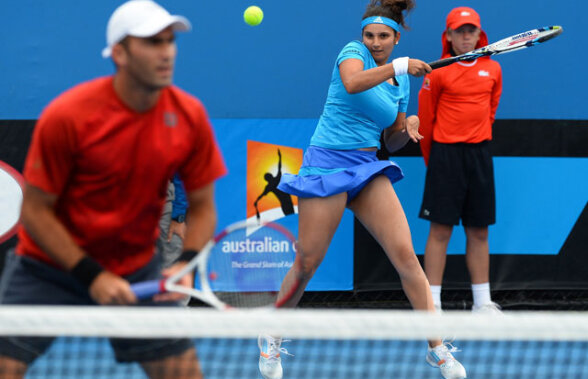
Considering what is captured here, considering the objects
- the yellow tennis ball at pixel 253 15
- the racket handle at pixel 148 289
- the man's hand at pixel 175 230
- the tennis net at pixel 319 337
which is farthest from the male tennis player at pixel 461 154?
the racket handle at pixel 148 289

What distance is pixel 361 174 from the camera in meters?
3.78

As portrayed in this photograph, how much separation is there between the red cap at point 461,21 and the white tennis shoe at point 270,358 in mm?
1888

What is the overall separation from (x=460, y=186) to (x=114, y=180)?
2.77m

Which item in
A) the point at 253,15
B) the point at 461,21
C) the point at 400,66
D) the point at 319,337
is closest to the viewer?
the point at 319,337

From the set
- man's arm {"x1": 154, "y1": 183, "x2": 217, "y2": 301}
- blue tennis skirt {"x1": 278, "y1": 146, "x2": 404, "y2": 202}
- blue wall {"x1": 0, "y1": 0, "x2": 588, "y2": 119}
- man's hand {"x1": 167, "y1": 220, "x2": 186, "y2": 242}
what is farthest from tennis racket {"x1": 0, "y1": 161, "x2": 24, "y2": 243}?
man's arm {"x1": 154, "y1": 183, "x2": 217, "y2": 301}

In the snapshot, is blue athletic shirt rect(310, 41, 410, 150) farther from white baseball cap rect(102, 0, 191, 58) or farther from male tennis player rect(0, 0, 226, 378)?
white baseball cap rect(102, 0, 191, 58)

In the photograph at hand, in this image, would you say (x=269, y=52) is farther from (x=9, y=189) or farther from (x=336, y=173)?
(x=9, y=189)

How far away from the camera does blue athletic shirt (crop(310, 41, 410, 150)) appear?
3857 mm

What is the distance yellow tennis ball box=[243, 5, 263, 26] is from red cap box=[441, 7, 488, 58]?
102 cm

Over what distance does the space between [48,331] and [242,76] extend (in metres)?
2.96

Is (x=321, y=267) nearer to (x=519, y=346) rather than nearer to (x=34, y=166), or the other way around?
(x=519, y=346)

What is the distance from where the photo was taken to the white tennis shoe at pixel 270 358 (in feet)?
12.6

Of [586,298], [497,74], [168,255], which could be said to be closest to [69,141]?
[168,255]

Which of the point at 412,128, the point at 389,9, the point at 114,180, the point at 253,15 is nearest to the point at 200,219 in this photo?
the point at 114,180
